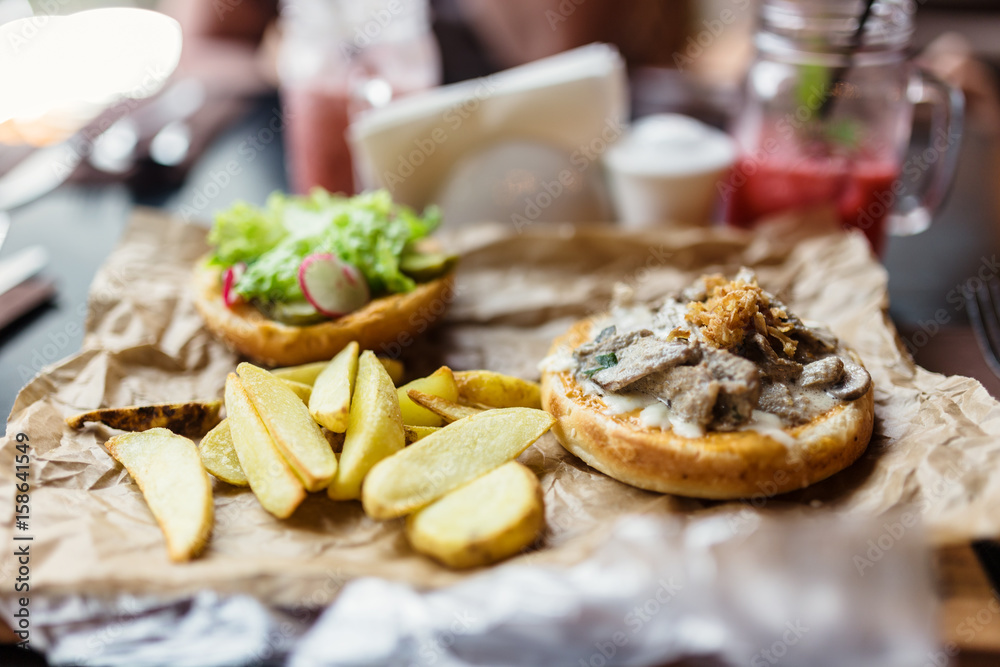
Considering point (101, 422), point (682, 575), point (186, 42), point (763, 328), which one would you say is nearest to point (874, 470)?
point (763, 328)

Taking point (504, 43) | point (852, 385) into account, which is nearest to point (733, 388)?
point (852, 385)

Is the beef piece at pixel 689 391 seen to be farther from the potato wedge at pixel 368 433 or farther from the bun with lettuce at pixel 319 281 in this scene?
the bun with lettuce at pixel 319 281

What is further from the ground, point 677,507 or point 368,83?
point 368,83

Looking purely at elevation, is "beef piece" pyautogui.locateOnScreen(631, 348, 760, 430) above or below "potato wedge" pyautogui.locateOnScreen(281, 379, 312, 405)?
above

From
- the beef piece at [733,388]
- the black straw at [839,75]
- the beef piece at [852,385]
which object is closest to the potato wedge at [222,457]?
the beef piece at [733,388]

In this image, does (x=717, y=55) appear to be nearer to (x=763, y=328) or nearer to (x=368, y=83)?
(x=368, y=83)

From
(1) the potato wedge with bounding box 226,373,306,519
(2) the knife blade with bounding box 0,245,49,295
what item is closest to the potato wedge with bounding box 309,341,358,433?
(1) the potato wedge with bounding box 226,373,306,519

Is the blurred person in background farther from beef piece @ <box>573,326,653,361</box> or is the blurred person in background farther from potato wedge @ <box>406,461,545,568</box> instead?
potato wedge @ <box>406,461,545,568</box>
